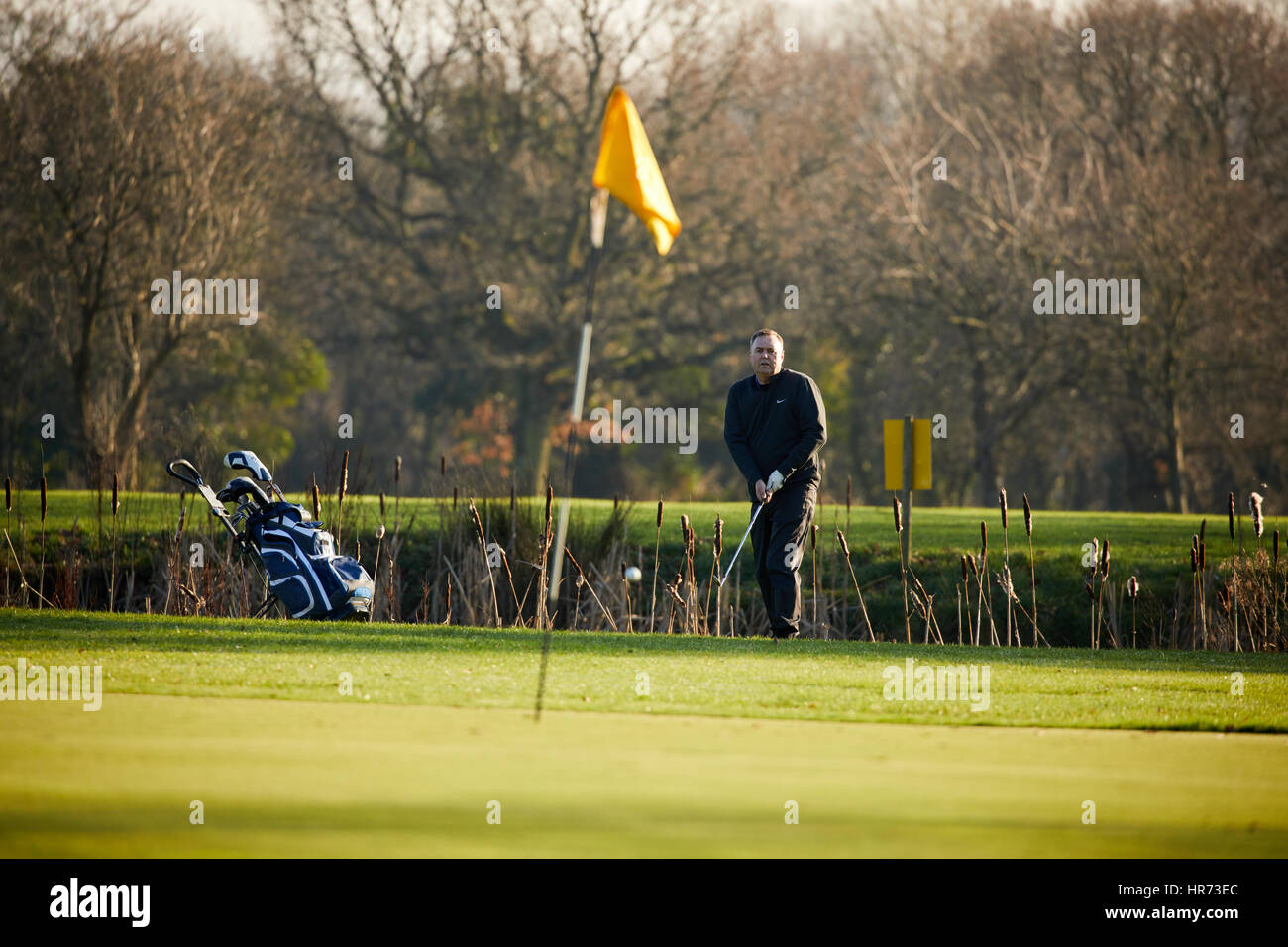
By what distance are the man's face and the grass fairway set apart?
8.50 feet

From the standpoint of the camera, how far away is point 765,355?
35.0 feet

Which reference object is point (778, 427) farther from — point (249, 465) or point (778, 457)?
point (249, 465)

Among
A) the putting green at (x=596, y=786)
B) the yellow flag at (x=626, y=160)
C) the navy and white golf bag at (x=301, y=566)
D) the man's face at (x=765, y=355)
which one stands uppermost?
the yellow flag at (x=626, y=160)

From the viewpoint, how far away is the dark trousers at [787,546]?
10492mm

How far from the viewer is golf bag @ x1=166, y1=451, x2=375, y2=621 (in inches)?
425

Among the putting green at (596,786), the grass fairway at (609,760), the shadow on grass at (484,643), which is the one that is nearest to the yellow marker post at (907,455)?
the shadow on grass at (484,643)

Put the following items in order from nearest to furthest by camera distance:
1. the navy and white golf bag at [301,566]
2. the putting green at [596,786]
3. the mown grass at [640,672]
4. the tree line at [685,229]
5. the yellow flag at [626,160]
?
the putting green at [596,786]
the mown grass at [640,672]
the yellow flag at [626,160]
the navy and white golf bag at [301,566]
the tree line at [685,229]

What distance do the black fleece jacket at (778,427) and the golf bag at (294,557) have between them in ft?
9.76

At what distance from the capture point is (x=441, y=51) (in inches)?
1377

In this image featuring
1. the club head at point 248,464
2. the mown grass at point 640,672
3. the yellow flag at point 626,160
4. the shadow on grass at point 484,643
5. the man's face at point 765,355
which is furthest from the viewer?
the club head at point 248,464

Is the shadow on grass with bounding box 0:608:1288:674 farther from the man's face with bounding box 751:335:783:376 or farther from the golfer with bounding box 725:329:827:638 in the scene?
the man's face with bounding box 751:335:783:376

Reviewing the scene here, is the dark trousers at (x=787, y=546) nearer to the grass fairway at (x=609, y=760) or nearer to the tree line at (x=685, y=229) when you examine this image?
the grass fairway at (x=609, y=760)

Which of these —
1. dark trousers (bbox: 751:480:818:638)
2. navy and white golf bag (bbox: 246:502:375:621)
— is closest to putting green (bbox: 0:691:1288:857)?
dark trousers (bbox: 751:480:818:638)
